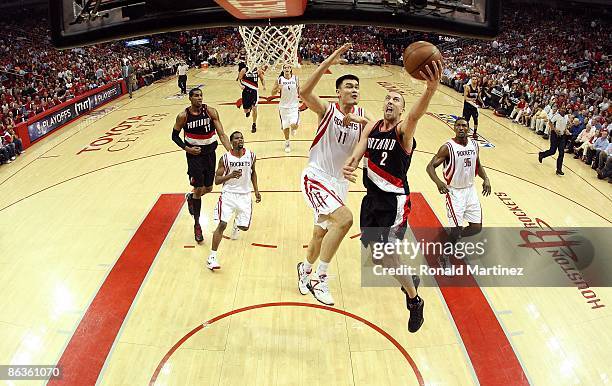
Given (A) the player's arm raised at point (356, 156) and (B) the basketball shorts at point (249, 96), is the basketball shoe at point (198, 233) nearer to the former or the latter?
(A) the player's arm raised at point (356, 156)

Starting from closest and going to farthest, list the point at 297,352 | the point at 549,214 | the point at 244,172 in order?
the point at 297,352 < the point at 244,172 < the point at 549,214

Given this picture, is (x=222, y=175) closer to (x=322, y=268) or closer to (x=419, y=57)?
(x=322, y=268)

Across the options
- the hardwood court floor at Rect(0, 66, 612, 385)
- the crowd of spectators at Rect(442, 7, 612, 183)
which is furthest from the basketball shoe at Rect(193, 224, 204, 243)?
the crowd of spectators at Rect(442, 7, 612, 183)

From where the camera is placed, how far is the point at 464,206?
5.42 metres

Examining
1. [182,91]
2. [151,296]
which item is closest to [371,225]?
[151,296]

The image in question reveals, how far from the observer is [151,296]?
516cm

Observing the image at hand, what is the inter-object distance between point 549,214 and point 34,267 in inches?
276

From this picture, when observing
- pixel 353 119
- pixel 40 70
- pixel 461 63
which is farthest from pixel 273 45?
pixel 461 63

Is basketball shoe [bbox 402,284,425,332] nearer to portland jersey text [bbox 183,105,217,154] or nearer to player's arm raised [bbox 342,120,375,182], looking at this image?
player's arm raised [bbox 342,120,375,182]

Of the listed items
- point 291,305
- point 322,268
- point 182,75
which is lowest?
point 291,305

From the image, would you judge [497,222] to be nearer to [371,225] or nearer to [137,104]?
[371,225]

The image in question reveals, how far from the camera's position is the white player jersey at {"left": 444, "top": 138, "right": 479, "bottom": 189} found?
5.34m

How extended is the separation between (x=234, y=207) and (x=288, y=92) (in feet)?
14.9

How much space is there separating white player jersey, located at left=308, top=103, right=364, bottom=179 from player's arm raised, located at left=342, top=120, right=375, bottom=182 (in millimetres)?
208
